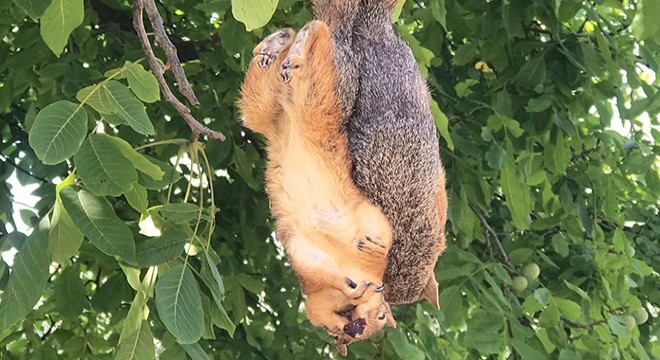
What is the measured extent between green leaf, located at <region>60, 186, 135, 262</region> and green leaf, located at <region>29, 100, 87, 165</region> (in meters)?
0.11

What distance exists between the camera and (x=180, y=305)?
41.6 inches

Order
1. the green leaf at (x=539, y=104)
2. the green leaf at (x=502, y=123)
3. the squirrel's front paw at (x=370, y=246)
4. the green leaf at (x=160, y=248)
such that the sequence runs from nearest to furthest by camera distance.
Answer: the squirrel's front paw at (x=370, y=246) → the green leaf at (x=160, y=248) → the green leaf at (x=502, y=123) → the green leaf at (x=539, y=104)

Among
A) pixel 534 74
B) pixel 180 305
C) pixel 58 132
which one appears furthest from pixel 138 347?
pixel 534 74

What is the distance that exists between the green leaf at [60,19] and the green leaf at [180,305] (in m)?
0.36

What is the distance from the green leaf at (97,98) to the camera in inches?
40.7

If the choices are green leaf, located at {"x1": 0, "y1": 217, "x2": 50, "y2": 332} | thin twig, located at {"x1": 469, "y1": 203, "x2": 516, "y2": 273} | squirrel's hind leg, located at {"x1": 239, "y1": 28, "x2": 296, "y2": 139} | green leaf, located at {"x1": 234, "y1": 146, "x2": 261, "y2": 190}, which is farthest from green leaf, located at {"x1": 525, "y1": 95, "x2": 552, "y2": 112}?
green leaf, located at {"x1": 0, "y1": 217, "x2": 50, "y2": 332}

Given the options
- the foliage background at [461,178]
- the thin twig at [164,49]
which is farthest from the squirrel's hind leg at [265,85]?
the foliage background at [461,178]

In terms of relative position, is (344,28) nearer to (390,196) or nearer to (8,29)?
(390,196)

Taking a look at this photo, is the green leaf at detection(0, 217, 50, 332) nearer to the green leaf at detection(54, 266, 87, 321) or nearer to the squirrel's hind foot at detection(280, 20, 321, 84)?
the squirrel's hind foot at detection(280, 20, 321, 84)

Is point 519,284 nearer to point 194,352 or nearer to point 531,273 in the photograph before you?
point 531,273

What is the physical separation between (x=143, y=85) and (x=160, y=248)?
0.23m

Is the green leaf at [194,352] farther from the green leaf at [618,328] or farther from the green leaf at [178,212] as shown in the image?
the green leaf at [618,328]

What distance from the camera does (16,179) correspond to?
7.73 feet

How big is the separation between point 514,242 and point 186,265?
1746mm
